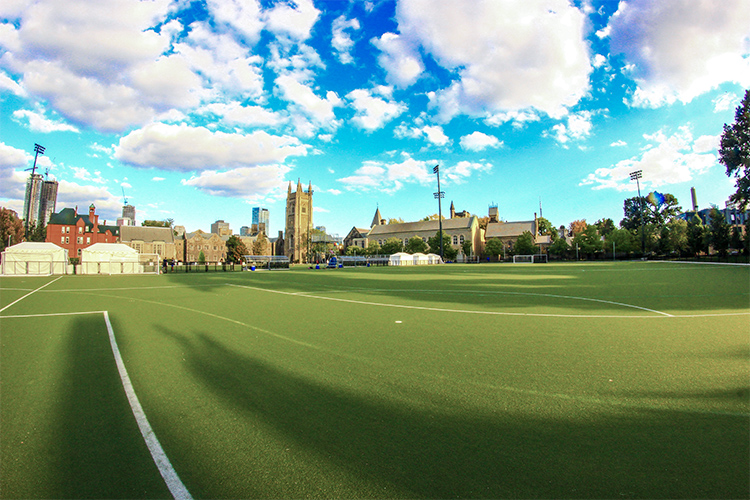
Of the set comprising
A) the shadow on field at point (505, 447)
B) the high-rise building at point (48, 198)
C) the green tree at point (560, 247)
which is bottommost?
the shadow on field at point (505, 447)

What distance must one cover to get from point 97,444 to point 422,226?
110m

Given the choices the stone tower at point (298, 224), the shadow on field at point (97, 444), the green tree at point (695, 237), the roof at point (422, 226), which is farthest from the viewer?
the stone tower at point (298, 224)

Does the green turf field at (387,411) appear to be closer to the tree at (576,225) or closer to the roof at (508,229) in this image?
the roof at (508,229)

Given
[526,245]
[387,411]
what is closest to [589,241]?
[526,245]

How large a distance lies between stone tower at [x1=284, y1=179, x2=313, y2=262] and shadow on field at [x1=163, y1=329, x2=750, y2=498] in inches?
5052

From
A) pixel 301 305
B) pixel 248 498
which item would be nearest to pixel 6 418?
pixel 248 498

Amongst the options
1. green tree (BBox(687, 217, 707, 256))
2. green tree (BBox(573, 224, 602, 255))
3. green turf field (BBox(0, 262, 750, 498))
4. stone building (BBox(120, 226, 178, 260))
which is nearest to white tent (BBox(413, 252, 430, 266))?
green tree (BBox(573, 224, 602, 255))

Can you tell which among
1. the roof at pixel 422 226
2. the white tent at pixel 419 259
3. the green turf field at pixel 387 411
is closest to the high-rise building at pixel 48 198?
the roof at pixel 422 226

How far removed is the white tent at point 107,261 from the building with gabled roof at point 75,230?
213 feet

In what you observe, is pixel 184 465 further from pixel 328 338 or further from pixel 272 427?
pixel 328 338

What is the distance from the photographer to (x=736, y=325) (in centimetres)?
764

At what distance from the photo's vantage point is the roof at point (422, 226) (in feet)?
333

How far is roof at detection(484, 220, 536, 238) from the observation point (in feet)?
326

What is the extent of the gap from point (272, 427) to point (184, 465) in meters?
0.83
